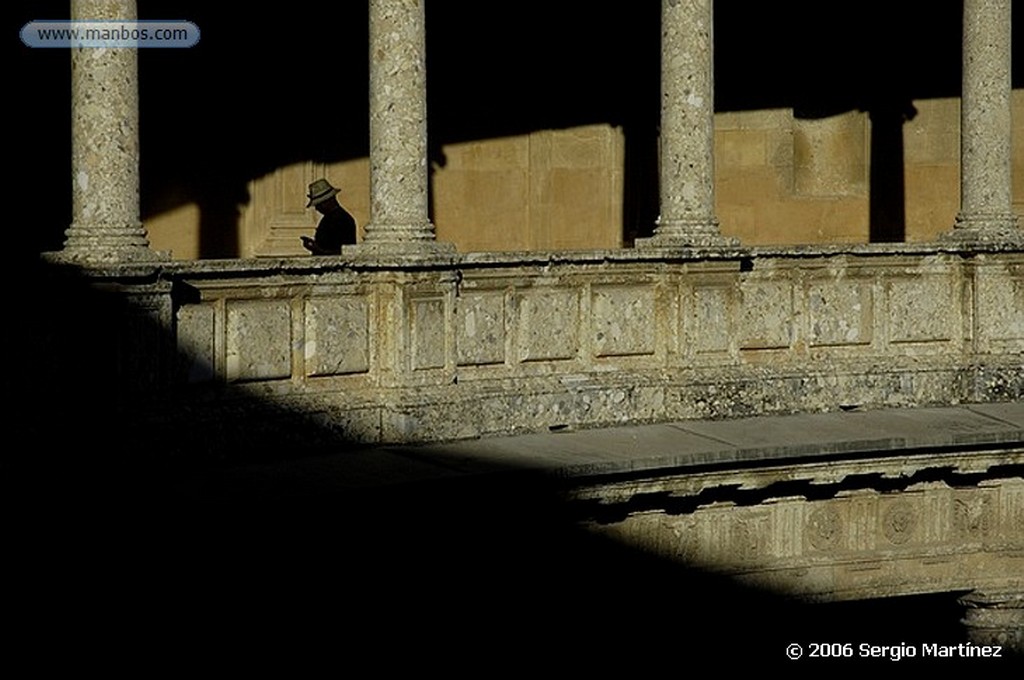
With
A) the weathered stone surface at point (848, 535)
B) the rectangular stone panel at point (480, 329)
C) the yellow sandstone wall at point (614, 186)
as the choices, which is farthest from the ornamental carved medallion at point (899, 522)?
the yellow sandstone wall at point (614, 186)

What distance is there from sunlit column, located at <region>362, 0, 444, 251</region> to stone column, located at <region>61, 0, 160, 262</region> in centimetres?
177

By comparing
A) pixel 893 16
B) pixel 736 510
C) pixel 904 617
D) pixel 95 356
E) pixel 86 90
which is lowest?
pixel 904 617

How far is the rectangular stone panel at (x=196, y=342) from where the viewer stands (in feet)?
46.5

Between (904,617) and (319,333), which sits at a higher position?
(319,333)

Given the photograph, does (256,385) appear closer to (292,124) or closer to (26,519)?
(26,519)

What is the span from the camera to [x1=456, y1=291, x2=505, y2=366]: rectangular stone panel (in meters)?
15.5

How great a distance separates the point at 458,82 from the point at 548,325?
5638 mm

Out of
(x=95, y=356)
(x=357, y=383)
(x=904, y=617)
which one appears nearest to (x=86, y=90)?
(x=95, y=356)

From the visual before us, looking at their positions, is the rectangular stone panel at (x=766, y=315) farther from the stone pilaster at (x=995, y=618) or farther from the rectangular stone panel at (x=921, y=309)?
the stone pilaster at (x=995, y=618)

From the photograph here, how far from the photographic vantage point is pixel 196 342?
14250 mm

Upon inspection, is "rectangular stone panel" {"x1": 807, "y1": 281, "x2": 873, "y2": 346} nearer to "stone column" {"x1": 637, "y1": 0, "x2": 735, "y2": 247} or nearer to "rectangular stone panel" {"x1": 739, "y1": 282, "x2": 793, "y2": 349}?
"rectangular stone panel" {"x1": 739, "y1": 282, "x2": 793, "y2": 349}

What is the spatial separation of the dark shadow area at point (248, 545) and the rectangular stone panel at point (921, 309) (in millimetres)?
2892

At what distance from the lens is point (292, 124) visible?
20062mm

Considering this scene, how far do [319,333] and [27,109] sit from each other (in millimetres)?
5058
